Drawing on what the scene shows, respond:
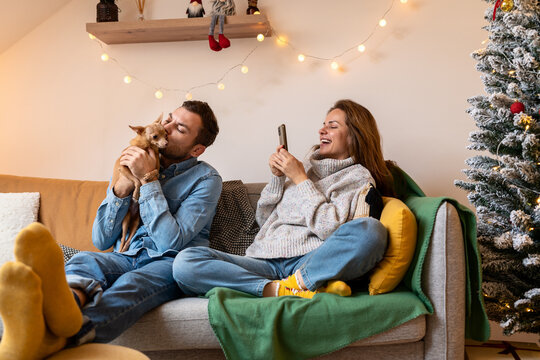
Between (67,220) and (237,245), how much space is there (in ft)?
2.48

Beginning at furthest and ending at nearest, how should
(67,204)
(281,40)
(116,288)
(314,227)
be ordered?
(281,40) → (67,204) → (314,227) → (116,288)

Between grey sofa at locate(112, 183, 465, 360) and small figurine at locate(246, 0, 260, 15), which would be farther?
small figurine at locate(246, 0, 260, 15)

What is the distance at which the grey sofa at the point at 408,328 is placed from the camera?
1440 mm

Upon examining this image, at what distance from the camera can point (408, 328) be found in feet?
4.77

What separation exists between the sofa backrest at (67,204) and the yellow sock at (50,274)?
3.30ft

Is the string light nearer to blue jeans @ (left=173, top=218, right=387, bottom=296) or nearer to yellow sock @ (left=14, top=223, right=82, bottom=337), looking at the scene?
blue jeans @ (left=173, top=218, right=387, bottom=296)

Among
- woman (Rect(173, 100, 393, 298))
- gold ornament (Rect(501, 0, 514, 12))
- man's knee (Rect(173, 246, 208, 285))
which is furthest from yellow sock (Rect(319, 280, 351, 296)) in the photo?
gold ornament (Rect(501, 0, 514, 12))

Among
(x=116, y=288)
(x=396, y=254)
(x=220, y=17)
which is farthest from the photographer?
(x=220, y=17)

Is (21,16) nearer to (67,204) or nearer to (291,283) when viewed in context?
(67,204)

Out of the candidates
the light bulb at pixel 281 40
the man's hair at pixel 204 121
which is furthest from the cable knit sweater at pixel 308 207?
the light bulb at pixel 281 40

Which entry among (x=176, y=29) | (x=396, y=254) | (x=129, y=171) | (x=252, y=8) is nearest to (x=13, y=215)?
(x=129, y=171)

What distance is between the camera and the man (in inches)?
43.0

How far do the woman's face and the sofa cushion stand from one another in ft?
4.12

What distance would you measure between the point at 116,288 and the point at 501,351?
4.35ft
